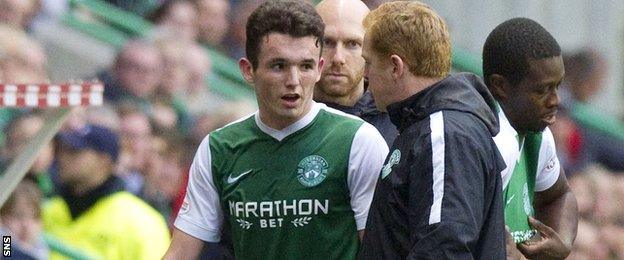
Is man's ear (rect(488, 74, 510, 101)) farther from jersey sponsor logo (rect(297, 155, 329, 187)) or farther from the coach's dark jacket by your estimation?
jersey sponsor logo (rect(297, 155, 329, 187))

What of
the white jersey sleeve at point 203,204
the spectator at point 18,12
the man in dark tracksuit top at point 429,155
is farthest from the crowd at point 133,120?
the man in dark tracksuit top at point 429,155

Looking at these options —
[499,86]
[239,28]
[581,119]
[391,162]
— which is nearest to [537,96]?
[499,86]

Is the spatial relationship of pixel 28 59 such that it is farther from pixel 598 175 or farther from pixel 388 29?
pixel 388 29

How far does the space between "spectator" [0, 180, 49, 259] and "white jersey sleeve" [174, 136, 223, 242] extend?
3089mm

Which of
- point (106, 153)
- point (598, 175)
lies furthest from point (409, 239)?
point (598, 175)

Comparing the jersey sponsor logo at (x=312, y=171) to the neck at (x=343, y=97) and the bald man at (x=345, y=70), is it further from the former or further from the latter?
the neck at (x=343, y=97)

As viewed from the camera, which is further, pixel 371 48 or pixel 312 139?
pixel 312 139

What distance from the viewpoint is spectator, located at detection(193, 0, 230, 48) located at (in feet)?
26.5

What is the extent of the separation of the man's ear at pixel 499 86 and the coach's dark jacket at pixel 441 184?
0.33 metres

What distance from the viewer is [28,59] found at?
25.5 ft

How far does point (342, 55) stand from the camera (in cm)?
523

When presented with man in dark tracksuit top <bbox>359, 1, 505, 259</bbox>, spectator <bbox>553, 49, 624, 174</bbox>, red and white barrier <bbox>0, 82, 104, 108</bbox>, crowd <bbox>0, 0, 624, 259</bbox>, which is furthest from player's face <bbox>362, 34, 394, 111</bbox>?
spectator <bbox>553, 49, 624, 174</bbox>

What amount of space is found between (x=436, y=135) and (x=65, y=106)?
2.70 metres

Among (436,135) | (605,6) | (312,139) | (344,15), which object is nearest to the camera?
(436,135)
